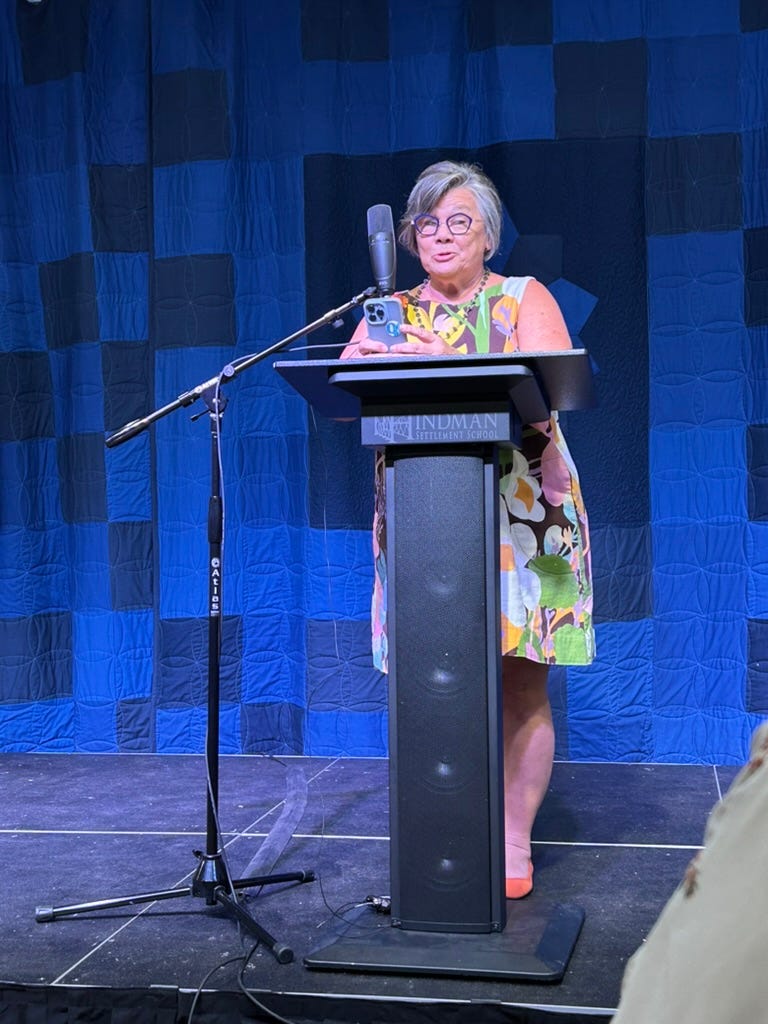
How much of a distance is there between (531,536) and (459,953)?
0.65 metres

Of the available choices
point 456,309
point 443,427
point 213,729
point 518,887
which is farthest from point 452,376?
point 518,887

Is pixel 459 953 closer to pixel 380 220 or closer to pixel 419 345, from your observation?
pixel 419 345

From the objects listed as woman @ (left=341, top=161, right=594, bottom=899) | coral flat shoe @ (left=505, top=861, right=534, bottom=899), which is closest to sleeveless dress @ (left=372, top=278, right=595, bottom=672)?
woman @ (left=341, top=161, right=594, bottom=899)

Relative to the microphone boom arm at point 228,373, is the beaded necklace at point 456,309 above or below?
above

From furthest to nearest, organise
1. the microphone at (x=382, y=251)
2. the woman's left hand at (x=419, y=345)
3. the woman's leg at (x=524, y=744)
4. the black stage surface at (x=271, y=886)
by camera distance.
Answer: the woman's leg at (x=524, y=744), the microphone at (x=382, y=251), the woman's left hand at (x=419, y=345), the black stage surface at (x=271, y=886)

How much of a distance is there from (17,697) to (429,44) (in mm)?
2358

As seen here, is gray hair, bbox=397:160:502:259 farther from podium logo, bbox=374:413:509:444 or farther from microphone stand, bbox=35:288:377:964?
podium logo, bbox=374:413:509:444

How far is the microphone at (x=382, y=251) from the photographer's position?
5.45 feet

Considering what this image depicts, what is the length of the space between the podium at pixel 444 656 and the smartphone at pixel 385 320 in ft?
0.34

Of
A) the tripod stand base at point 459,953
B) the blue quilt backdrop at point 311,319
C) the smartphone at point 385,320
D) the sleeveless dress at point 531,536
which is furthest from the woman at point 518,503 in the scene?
Result: the blue quilt backdrop at point 311,319

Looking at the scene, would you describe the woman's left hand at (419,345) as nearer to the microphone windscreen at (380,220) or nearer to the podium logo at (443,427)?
the podium logo at (443,427)

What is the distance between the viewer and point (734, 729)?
Result: 3.01 meters

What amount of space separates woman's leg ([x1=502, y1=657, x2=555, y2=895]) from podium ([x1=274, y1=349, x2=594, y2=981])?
29 centimetres

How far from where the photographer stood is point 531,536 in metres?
1.77
